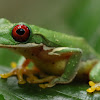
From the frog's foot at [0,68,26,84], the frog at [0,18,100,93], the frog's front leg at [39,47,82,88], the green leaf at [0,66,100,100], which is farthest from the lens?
the frog's foot at [0,68,26,84]

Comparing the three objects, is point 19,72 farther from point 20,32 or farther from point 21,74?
point 20,32

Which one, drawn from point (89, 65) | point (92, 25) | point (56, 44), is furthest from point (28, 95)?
point (92, 25)

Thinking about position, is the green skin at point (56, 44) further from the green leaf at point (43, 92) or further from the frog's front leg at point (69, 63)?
the green leaf at point (43, 92)

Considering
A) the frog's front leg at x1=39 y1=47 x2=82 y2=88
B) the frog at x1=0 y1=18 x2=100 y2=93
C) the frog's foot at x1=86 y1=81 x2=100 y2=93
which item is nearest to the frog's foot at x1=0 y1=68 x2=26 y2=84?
the frog at x1=0 y1=18 x2=100 y2=93

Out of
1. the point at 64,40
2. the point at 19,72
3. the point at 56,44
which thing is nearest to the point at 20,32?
the point at 56,44

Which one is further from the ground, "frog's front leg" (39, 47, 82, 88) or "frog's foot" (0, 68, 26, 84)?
"frog's front leg" (39, 47, 82, 88)

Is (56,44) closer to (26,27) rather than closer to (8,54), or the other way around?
(26,27)

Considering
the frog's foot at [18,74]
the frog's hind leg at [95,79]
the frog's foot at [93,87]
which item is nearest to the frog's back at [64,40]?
the frog's hind leg at [95,79]

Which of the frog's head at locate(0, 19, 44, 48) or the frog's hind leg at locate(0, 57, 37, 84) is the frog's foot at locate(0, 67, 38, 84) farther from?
the frog's head at locate(0, 19, 44, 48)
